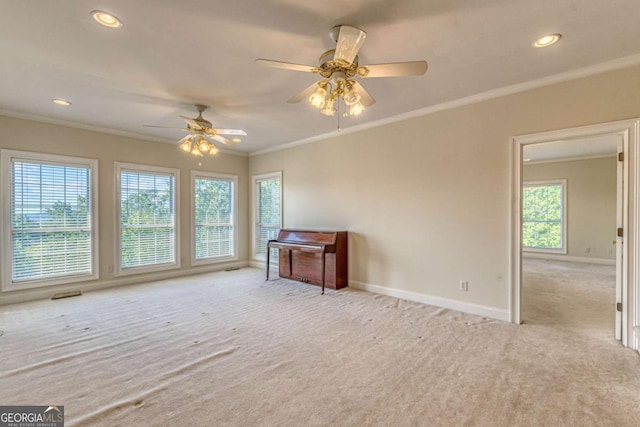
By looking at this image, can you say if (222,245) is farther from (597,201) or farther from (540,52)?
(597,201)

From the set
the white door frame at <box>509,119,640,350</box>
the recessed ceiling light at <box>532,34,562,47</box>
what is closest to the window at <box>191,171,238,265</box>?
the recessed ceiling light at <box>532,34,562,47</box>

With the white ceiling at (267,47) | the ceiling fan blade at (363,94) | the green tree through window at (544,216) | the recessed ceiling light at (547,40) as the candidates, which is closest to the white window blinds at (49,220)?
the white ceiling at (267,47)

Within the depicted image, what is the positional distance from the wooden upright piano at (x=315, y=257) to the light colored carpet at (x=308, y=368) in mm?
984

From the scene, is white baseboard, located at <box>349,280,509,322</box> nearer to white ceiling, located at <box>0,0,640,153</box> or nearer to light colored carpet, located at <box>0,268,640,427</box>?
light colored carpet, located at <box>0,268,640,427</box>

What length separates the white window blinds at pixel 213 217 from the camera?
588 centimetres

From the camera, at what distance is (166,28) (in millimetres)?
2139

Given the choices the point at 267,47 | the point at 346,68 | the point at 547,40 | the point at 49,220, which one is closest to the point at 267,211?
the point at 49,220

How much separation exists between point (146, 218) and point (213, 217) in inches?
50.0

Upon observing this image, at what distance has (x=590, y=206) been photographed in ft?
23.1

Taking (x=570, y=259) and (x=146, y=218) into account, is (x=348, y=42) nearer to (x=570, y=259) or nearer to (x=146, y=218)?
(x=146, y=218)

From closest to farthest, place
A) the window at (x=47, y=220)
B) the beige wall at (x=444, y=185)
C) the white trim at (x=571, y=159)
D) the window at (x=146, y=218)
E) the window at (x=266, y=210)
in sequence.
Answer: the beige wall at (x=444, y=185), the window at (x=47, y=220), the window at (x=146, y=218), the window at (x=266, y=210), the white trim at (x=571, y=159)

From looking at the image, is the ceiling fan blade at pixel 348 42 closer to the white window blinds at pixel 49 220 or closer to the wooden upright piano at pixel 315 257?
the wooden upright piano at pixel 315 257

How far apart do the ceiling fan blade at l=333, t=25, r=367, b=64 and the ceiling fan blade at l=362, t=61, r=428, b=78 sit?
0.15 meters

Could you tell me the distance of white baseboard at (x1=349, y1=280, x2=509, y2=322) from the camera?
10.9ft
